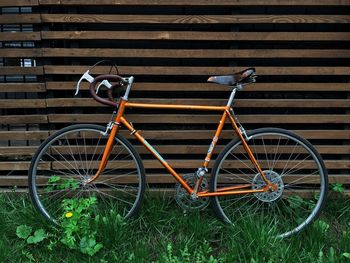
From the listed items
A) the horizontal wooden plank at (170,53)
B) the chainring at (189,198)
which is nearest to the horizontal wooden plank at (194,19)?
the horizontal wooden plank at (170,53)

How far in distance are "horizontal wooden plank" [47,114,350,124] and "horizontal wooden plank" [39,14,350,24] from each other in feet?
2.76

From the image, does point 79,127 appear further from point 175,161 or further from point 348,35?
point 348,35

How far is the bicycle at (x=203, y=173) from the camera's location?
3.57 m

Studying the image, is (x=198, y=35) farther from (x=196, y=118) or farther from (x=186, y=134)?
(x=186, y=134)

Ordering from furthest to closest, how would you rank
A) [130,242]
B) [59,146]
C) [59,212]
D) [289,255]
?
[59,146] → [59,212] → [130,242] → [289,255]

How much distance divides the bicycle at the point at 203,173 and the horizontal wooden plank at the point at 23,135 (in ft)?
0.54

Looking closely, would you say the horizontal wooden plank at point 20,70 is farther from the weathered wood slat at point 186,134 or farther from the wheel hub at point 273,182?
the wheel hub at point 273,182

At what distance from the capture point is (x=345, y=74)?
3900 mm

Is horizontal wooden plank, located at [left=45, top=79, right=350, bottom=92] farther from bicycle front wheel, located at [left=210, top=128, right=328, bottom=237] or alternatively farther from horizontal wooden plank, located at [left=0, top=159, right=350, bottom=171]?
horizontal wooden plank, located at [left=0, top=159, right=350, bottom=171]

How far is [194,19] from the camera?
3822 millimetres

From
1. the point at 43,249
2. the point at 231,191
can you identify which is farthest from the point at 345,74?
the point at 43,249

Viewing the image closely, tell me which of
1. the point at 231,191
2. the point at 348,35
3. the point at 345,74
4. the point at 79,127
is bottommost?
the point at 231,191

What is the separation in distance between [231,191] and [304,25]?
1724 mm

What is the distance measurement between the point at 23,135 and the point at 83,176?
0.74m
